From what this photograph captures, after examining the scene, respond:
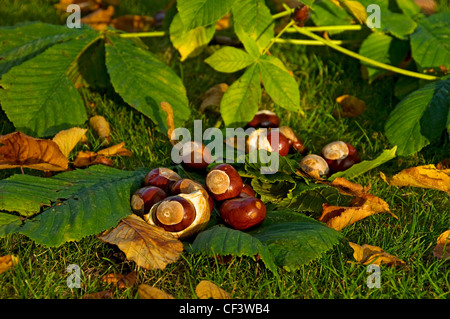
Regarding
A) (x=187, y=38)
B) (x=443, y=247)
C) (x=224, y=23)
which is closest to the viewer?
(x=443, y=247)

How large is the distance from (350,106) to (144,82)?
3.24ft

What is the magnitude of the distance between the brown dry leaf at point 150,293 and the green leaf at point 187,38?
1.26 m

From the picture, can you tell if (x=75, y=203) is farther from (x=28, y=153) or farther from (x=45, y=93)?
(x=45, y=93)

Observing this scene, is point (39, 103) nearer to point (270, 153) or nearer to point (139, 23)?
point (270, 153)

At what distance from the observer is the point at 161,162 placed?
215cm

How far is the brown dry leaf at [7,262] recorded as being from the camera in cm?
157

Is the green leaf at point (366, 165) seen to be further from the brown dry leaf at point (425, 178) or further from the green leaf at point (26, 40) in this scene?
the green leaf at point (26, 40)

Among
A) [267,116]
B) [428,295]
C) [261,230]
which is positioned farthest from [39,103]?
[428,295]

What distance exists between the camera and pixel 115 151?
7.23 ft

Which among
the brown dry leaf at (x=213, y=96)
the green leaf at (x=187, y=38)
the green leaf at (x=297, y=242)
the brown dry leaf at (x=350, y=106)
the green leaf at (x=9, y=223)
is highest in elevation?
the green leaf at (x=187, y=38)

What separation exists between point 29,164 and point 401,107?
139 cm

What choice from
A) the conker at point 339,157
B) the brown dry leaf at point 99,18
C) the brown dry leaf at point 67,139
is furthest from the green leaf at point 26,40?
the conker at point 339,157

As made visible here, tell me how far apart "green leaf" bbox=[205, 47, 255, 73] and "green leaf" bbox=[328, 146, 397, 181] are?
0.58 metres

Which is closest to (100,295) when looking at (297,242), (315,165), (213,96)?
(297,242)
